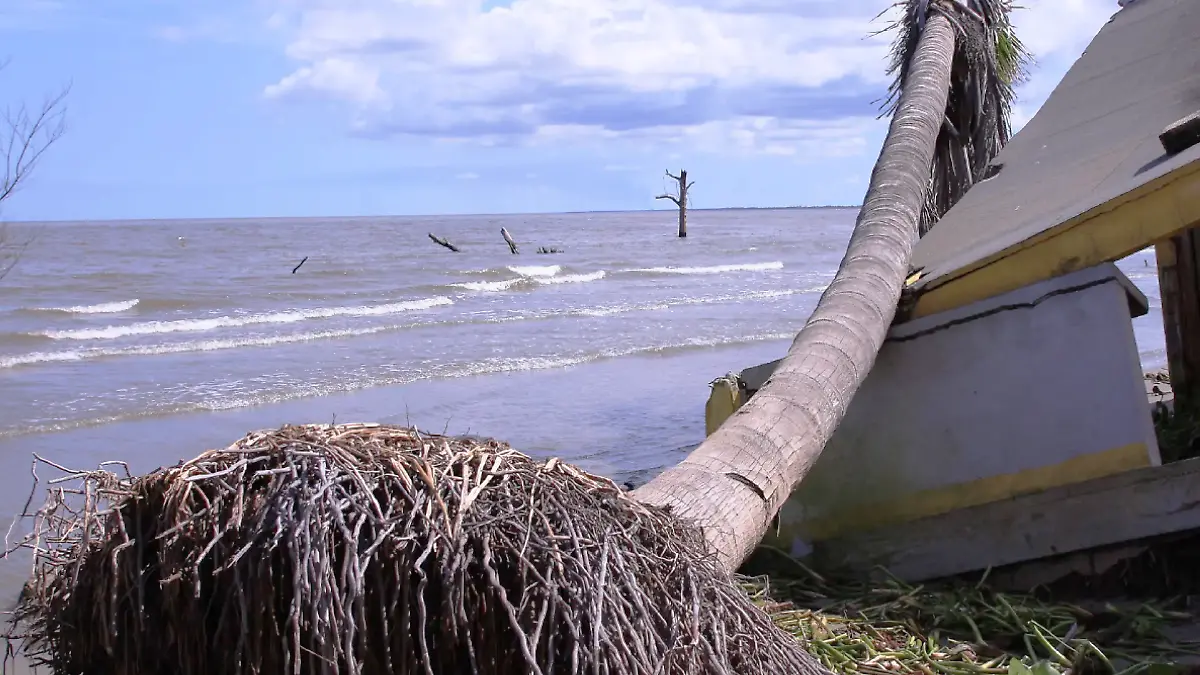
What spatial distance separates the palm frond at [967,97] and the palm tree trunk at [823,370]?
0.33 metres

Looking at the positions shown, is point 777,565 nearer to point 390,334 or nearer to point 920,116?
point 920,116

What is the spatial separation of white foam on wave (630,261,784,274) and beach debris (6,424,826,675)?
105 ft

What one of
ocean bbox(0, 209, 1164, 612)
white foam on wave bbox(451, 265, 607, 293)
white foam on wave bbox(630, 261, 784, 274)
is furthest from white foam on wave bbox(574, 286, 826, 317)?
white foam on wave bbox(630, 261, 784, 274)

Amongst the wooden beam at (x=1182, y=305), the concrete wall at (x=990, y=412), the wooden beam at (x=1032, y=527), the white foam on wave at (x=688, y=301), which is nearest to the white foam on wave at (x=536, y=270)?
the white foam on wave at (x=688, y=301)

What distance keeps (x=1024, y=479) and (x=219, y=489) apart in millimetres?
3763

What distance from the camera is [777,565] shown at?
5320 mm

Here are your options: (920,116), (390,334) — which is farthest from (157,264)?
(920,116)

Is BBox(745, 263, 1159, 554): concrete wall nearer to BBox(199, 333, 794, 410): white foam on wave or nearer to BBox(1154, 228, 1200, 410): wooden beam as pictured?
BBox(1154, 228, 1200, 410): wooden beam

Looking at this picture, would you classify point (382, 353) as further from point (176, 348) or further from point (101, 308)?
point (101, 308)

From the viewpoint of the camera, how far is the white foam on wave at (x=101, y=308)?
2327 centimetres

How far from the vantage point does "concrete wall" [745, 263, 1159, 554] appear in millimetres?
4797

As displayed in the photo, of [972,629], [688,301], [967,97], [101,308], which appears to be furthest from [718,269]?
[972,629]

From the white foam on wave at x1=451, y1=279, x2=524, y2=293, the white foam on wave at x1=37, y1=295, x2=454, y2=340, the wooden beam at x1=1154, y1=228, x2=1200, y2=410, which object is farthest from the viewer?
the white foam on wave at x1=451, y1=279, x2=524, y2=293

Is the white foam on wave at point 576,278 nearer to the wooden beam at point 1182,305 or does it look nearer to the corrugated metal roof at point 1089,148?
the corrugated metal roof at point 1089,148
